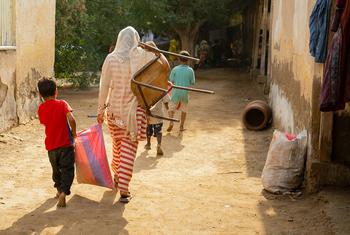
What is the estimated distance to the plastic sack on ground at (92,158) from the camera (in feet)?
16.4

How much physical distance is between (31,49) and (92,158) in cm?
525

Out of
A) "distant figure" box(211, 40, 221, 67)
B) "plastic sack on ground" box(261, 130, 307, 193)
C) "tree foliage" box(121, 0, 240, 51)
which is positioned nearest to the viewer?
"plastic sack on ground" box(261, 130, 307, 193)

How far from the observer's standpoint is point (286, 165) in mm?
5426

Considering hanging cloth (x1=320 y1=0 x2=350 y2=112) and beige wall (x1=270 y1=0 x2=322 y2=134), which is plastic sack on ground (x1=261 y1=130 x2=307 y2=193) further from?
hanging cloth (x1=320 y1=0 x2=350 y2=112)

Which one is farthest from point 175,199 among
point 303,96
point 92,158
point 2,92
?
point 2,92

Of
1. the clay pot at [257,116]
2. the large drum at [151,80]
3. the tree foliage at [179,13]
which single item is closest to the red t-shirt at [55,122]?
the large drum at [151,80]

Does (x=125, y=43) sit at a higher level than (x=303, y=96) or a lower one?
higher

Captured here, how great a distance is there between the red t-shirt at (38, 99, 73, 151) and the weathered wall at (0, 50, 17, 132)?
370 centimetres

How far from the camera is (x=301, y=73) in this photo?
249 inches

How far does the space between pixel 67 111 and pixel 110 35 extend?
444 inches

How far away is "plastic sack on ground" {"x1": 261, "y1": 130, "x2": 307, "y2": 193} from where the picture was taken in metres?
5.42

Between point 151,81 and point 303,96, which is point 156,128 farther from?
point 151,81

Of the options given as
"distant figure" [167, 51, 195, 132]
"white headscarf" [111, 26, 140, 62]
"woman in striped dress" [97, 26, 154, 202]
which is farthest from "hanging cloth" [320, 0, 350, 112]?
"distant figure" [167, 51, 195, 132]

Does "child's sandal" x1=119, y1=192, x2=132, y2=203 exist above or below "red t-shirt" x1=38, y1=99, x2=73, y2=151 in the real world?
below
